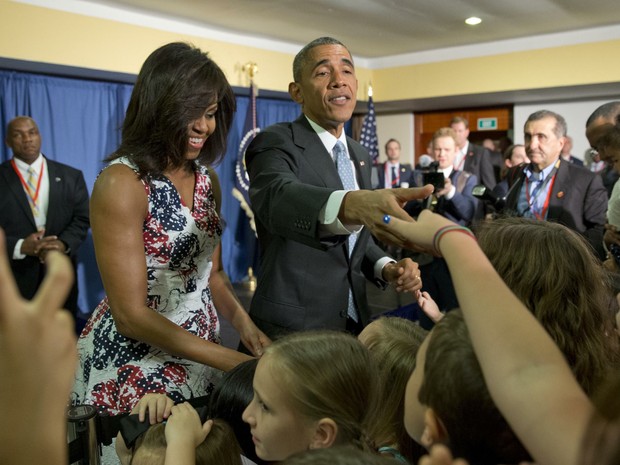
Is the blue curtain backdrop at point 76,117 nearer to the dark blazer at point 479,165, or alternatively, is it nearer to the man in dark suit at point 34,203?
the man in dark suit at point 34,203

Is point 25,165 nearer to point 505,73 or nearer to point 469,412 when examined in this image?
point 469,412

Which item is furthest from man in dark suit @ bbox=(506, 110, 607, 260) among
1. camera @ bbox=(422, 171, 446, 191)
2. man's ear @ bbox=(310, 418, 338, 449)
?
man's ear @ bbox=(310, 418, 338, 449)

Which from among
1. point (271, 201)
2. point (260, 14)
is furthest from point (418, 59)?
point (271, 201)

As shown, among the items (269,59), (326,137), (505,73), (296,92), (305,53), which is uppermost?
(269,59)

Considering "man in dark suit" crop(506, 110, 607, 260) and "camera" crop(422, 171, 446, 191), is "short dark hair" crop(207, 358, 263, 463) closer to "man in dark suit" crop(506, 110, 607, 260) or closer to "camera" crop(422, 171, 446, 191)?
"camera" crop(422, 171, 446, 191)

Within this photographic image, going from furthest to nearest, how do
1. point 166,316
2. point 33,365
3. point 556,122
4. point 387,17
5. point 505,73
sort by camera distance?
point 505,73, point 387,17, point 556,122, point 166,316, point 33,365

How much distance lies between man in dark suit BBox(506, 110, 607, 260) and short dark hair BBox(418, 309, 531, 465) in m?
2.66

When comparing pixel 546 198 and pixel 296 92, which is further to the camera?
pixel 546 198

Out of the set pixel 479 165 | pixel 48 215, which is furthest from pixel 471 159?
pixel 48 215

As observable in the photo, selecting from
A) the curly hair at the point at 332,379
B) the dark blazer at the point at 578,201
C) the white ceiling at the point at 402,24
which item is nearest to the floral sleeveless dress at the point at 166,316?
the curly hair at the point at 332,379

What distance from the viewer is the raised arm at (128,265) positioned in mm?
1287

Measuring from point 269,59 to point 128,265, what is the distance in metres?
6.36

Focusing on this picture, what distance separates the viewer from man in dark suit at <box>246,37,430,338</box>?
1.63 meters

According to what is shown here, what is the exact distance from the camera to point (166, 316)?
1.41 m
